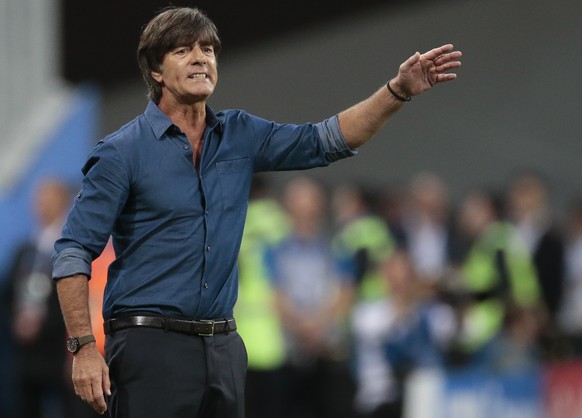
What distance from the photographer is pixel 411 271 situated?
33.5 ft

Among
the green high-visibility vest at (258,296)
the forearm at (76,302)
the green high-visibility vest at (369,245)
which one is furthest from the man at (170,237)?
the green high-visibility vest at (369,245)

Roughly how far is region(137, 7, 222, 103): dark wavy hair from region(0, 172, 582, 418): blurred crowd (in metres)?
4.43

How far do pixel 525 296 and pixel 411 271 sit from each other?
1.04m

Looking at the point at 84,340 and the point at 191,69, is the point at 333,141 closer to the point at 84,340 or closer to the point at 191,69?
the point at 191,69

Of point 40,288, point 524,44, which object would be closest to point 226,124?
point 40,288

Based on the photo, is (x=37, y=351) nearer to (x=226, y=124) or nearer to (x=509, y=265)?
(x=509, y=265)

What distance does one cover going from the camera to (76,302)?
4.98 meters

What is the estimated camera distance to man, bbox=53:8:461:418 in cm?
505

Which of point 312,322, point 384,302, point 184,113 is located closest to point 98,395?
point 184,113

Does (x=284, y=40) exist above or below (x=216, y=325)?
above

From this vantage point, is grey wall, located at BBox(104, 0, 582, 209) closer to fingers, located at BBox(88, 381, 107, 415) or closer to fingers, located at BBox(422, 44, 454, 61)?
fingers, located at BBox(422, 44, 454, 61)

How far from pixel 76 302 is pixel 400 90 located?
1431 mm

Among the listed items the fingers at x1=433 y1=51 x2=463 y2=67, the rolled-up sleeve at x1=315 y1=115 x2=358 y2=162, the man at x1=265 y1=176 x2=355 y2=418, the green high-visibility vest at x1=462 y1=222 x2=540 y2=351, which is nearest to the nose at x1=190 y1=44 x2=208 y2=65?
the rolled-up sleeve at x1=315 y1=115 x2=358 y2=162

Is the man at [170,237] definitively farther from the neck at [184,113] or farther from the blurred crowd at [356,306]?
the blurred crowd at [356,306]
